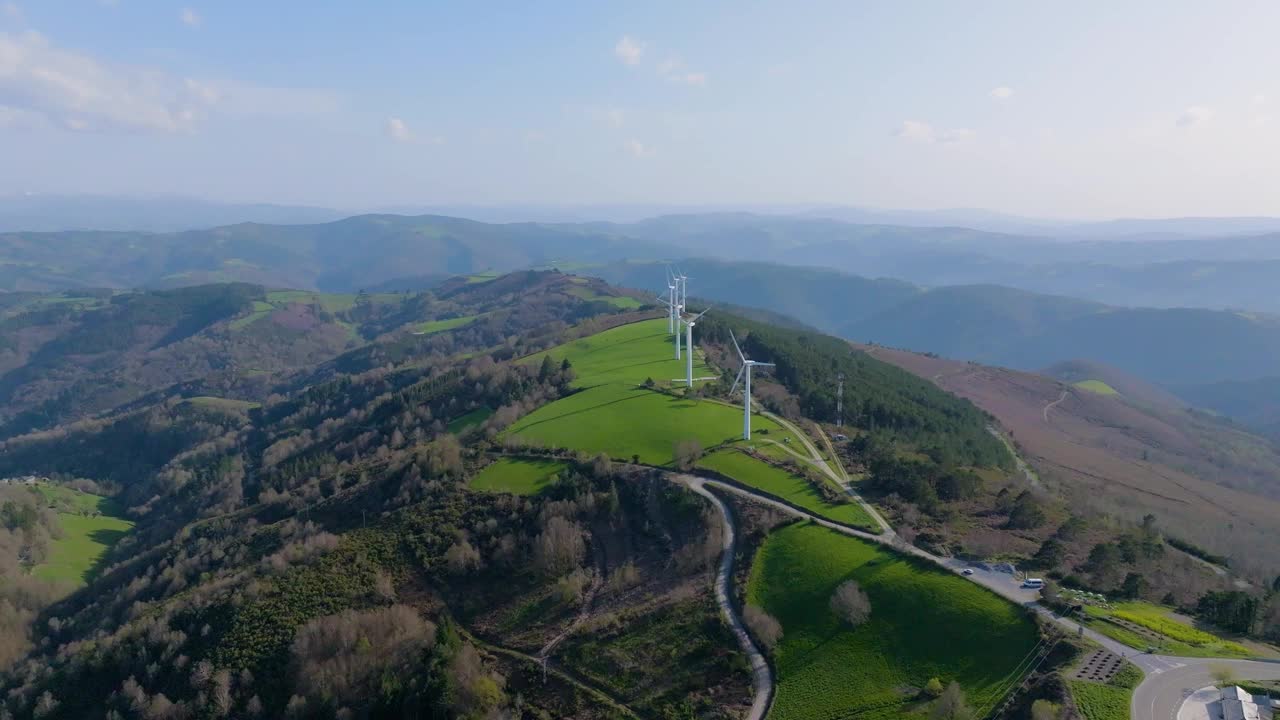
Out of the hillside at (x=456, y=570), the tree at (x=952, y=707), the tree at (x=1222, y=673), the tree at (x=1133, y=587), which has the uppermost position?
the tree at (x=1222, y=673)

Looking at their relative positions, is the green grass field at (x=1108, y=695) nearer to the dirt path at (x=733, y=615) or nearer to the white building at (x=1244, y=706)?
the white building at (x=1244, y=706)

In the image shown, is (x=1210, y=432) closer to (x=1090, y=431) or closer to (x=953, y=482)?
(x=1090, y=431)

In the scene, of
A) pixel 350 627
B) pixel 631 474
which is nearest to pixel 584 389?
pixel 631 474

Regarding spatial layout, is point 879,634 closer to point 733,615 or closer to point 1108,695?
point 733,615

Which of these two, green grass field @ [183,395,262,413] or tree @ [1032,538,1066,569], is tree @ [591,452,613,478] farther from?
green grass field @ [183,395,262,413]

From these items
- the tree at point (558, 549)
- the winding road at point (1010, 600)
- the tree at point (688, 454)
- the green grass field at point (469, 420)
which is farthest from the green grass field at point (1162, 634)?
the green grass field at point (469, 420)

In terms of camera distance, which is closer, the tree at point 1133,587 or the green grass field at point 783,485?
the tree at point 1133,587
